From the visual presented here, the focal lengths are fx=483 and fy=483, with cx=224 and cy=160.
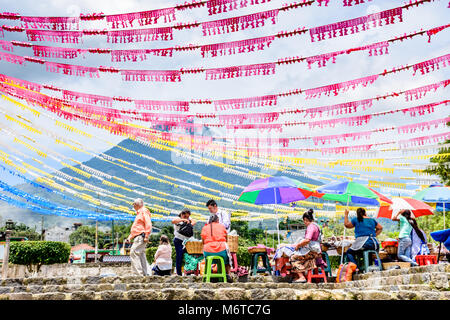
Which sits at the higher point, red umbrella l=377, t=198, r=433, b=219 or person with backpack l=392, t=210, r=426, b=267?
red umbrella l=377, t=198, r=433, b=219

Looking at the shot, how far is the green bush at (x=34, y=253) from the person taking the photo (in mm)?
24344

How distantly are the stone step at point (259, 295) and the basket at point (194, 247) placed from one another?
3681 mm

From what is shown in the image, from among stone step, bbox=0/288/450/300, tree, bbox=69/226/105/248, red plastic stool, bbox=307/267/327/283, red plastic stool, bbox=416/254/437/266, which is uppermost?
stone step, bbox=0/288/450/300

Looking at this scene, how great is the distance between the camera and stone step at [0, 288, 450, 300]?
18.1 ft

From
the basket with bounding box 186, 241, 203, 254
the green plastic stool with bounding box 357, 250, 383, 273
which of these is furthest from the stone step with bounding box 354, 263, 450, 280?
the basket with bounding box 186, 241, 203, 254

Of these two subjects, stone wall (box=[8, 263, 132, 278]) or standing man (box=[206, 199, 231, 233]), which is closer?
standing man (box=[206, 199, 231, 233])

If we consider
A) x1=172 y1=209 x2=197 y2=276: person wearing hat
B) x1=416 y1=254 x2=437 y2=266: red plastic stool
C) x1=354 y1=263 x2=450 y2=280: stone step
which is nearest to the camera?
x1=354 y1=263 x2=450 y2=280: stone step

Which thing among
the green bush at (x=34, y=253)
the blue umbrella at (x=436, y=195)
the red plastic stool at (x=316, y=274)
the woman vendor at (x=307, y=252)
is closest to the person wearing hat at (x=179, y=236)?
the woman vendor at (x=307, y=252)

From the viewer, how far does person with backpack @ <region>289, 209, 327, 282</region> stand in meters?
8.71

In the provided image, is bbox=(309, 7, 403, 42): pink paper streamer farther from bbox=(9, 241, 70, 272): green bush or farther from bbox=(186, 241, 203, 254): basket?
bbox=(9, 241, 70, 272): green bush

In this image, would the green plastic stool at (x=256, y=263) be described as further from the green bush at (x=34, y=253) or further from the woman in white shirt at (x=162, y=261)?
the green bush at (x=34, y=253)

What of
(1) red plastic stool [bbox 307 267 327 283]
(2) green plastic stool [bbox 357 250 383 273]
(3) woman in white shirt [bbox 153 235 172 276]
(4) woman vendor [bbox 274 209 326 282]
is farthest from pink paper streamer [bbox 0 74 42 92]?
(2) green plastic stool [bbox 357 250 383 273]

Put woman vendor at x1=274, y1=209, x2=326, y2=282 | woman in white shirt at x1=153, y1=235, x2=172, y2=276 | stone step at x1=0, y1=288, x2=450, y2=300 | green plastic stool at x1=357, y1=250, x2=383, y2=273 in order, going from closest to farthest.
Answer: stone step at x1=0, y1=288, x2=450, y2=300 → woman vendor at x1=274, y1=209, x2=326, y2=282 → green plastic stool at x1=357, y1=250, x2=383, y2=273 → woman in white shirt at x1=153, y1=235, x2=172, y2=276

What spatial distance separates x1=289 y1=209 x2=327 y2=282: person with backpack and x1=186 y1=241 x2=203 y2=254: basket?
84.2 inches
